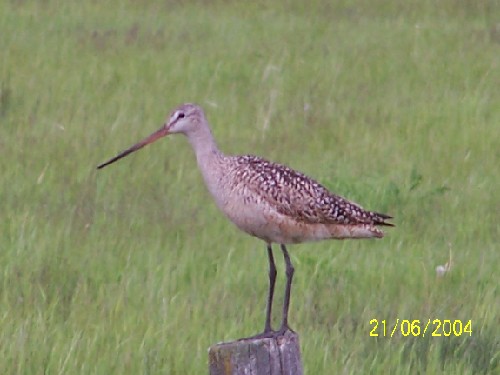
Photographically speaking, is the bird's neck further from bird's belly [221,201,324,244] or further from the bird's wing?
bird's belly [221,201,324,244]

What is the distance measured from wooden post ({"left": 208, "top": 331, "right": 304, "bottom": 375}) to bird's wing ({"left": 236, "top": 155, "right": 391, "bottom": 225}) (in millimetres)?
1498

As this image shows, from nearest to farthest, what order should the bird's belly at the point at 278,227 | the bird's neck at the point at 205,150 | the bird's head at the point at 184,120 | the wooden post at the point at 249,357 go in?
the wooden post at the point at 249,357 → the bird's belly at the point at 278,227 → the bird's neck at the point at 205,150 → the bird's head at the point at 184,120

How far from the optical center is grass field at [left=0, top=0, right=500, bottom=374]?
5.88 meters

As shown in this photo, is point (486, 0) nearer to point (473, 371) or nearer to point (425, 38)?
point (425, 38)

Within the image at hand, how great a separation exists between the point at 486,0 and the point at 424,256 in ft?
31.9

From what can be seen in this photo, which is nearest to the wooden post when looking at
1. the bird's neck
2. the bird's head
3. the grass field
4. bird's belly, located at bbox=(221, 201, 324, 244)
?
the grass field

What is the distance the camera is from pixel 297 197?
5789mm

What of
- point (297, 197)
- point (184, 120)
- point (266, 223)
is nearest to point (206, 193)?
point (184, 120)

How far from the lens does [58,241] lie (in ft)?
22.9

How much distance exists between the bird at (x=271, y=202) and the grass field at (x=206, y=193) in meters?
0.46

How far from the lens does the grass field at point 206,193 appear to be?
5875 mm

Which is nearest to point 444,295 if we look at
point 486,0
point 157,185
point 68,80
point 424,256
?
point 424,256

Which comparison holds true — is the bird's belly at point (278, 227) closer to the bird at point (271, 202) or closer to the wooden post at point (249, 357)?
the bird at point (271, 202)

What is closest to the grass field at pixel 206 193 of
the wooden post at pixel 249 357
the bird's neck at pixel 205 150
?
the bird's neck at pixel 205 150
